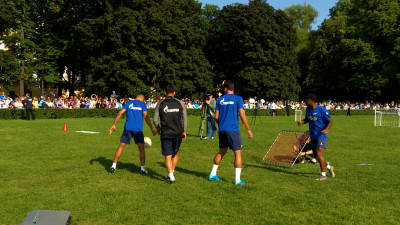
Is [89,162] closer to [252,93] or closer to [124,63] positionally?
[124,63]

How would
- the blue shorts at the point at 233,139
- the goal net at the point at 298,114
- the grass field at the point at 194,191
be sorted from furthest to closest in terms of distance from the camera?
the goal net at the point at 298,114
the blue shorts at the point at 233,139
the grass field at the point at 194,191

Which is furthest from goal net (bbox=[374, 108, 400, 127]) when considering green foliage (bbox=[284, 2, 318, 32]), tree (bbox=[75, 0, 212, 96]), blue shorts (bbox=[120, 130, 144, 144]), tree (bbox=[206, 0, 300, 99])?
green foliage (bbox=[284, 2, 318, 32])

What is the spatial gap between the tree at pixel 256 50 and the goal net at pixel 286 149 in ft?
140

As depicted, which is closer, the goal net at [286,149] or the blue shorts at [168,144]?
the blue shorts at [168,144]

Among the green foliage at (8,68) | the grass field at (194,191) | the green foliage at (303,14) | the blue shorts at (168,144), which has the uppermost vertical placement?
the green foliage at (303,14)

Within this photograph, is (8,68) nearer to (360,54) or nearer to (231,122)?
(231,122)

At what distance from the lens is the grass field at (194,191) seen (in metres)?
6.02

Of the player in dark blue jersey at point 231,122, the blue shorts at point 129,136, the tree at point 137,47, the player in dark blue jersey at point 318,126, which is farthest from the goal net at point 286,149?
the tree at point 137,47

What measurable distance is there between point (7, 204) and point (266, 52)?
5091 centimetres

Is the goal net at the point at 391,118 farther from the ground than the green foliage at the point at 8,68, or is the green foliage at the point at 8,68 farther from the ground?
the green foliage at the point at 8,68

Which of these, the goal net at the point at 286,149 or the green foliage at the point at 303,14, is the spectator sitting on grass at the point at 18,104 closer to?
the goal net at the point at 286,149

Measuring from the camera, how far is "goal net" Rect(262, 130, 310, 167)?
34.3 feet

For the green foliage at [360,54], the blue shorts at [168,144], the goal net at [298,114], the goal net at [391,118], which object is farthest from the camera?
the green foliage at [360,54]

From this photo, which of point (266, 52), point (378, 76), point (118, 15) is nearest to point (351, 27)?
point (378, 76)
